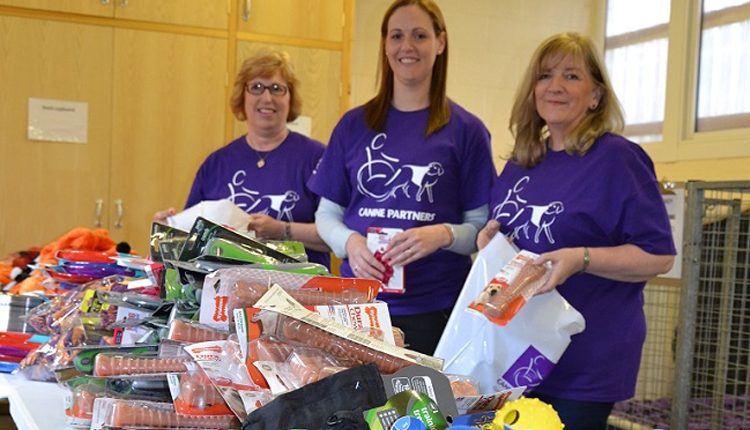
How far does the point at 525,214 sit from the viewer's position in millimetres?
1918

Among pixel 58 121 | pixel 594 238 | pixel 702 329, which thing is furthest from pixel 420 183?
pixel 58 121

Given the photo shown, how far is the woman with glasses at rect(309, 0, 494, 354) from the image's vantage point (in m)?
2.15

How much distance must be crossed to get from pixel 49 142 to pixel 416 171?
2.22 m

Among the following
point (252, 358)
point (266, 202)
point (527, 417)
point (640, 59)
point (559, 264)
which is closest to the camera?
point (527, 417)

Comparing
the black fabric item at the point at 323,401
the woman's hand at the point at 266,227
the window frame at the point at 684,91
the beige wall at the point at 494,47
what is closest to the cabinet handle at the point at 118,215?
the beige wall at the point at 494,47

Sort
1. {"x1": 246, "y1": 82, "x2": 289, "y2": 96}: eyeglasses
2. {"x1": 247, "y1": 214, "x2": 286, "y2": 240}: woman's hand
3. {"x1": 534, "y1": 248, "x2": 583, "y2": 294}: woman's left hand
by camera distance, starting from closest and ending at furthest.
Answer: {"x1": 534, "y1": 248, "x2": 583, "y2": 294}: woman's left hand
{"x1": 247, "y1": 214, "x2": 286, "y2": 240}: woman's hand
{"x1": 246, "y1": 82, "x2": 289, "y2": 96}: eyeglasses

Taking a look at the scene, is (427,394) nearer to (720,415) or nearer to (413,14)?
(413,14)

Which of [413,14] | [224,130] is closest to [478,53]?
[224,130]

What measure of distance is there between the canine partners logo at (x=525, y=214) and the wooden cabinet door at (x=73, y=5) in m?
2.46

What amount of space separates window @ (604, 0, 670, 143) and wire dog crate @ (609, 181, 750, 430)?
2.83ft

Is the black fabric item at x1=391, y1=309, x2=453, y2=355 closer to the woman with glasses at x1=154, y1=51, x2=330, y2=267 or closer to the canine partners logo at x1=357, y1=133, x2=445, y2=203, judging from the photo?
the canine partners logo at x1=357, y1=133, x2=445, y2=203

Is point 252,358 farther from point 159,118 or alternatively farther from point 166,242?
point 159,118

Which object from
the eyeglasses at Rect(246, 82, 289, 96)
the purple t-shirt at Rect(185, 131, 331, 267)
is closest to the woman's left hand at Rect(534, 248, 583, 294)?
the purple t-shirt at Rect(185, 131, 331, 267)

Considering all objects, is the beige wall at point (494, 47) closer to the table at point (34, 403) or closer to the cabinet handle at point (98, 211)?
the cabinet handle at point (98, 211)
